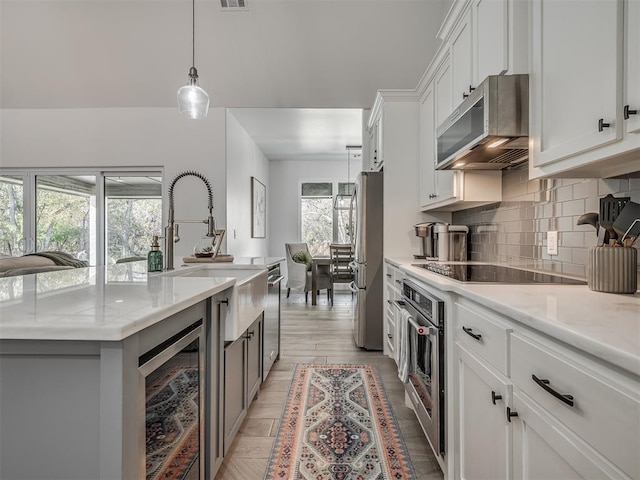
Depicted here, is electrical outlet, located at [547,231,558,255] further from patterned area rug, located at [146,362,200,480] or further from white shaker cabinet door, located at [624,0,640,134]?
patterned area rug, located at [146,362,200,480]

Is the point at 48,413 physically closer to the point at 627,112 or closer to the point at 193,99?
the point at 627,112

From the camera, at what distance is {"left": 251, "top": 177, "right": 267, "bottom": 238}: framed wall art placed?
572 cm

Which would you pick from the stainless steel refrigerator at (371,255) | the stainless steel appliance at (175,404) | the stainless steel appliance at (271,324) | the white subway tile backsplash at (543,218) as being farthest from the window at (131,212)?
the white subway tile backsplash at (543,218)

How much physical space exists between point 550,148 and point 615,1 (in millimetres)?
468

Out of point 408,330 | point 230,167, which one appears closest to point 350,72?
point 230,167

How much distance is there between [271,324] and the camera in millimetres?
2664

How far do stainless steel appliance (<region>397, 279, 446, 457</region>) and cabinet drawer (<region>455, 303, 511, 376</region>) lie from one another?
16 centimetres

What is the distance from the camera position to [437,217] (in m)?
3.22

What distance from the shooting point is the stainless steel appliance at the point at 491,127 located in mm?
1549

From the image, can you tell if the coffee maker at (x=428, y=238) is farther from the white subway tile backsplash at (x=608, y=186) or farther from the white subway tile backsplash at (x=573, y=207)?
the white subway tile backsplash at (x=608, y=186)

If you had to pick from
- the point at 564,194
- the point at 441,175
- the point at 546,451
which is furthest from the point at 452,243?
the point at 546,451

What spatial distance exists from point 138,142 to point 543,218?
420 centimetres

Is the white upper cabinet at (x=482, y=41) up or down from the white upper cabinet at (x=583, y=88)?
up

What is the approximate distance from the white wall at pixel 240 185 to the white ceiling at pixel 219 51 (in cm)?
49
